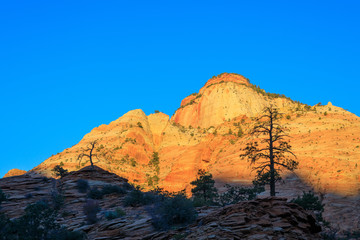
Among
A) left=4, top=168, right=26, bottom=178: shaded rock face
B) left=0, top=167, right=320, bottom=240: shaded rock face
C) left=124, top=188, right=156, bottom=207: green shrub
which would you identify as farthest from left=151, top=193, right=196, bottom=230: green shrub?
left=4, top=168, right=26, bottom=178: shaded rock face

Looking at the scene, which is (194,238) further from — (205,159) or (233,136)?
(233,136)

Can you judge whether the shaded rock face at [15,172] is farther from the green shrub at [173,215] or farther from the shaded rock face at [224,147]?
the green shrub at [173,215]

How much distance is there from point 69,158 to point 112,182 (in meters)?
36.5

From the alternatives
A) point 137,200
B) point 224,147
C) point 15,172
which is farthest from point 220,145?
point 15,172


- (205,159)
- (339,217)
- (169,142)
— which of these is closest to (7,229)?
(339,217)

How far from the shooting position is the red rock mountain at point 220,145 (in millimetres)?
39478

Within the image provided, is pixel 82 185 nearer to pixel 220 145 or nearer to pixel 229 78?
pixel 220 145

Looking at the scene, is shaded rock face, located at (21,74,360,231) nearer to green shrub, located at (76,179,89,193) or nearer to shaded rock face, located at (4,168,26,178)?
shaded rock face, located at (4,168,26,178)

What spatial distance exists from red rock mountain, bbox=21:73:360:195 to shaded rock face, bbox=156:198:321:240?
24.2 m

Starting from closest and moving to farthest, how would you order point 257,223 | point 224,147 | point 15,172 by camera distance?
1. point 257,223
2. point 15,172
3. point 224,147

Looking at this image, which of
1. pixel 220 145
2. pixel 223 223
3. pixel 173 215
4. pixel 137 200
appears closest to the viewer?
pixel 223 223

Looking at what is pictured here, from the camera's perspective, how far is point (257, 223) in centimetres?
1044

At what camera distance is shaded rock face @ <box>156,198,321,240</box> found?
985 centimetres

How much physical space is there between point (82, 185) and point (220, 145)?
4291 cm
